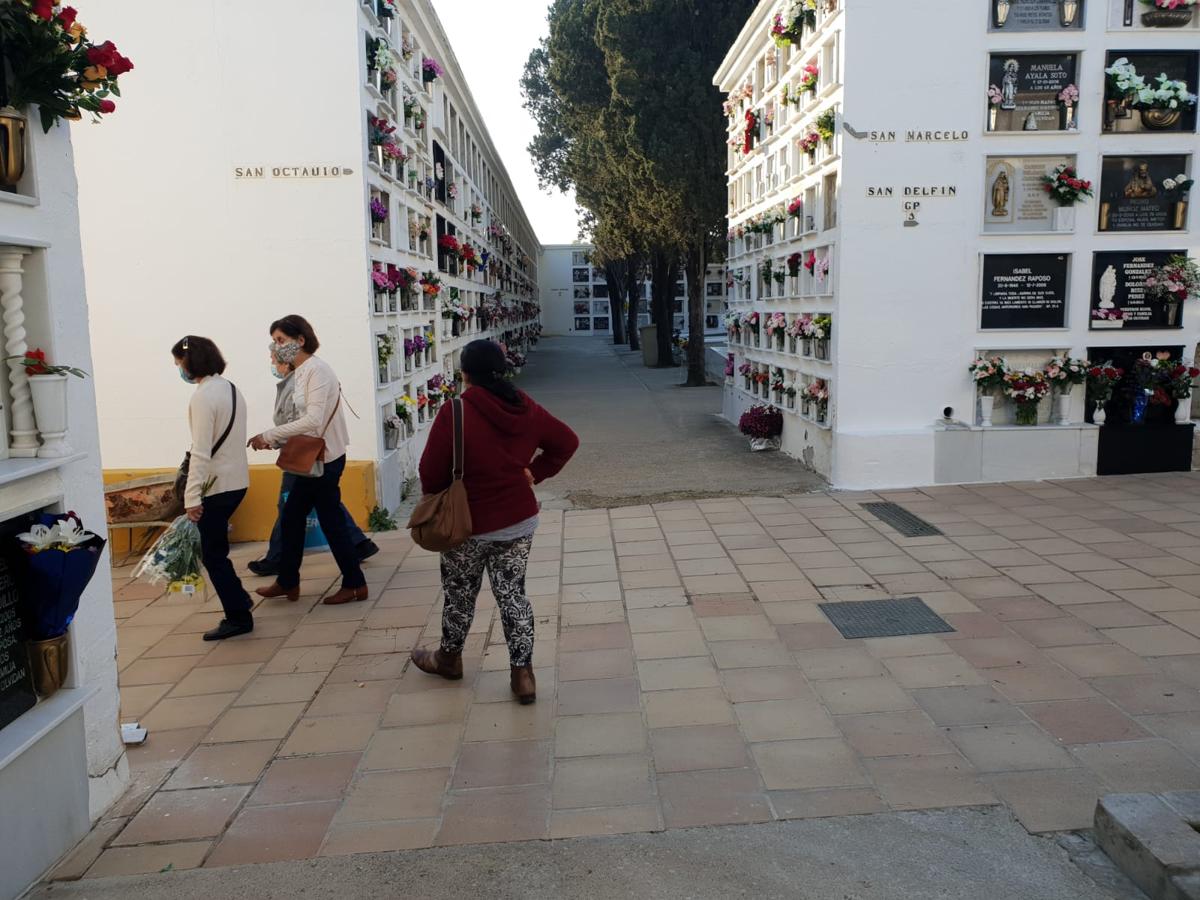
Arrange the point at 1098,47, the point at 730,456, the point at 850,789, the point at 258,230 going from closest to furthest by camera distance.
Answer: the point at 850,789
the point at 258,230
the point at 1098,47
the point at 730,456

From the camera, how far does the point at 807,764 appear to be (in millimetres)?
3484

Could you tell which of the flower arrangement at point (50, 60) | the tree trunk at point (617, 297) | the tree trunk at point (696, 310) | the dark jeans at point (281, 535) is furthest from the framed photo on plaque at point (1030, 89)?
the tree trunk at point (617, 297)

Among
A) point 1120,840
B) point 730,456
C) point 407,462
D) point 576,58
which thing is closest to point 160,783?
point 1120,840

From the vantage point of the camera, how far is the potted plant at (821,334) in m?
8.63

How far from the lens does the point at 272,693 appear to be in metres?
4.33

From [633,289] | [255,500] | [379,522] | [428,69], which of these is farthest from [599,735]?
[633,289]

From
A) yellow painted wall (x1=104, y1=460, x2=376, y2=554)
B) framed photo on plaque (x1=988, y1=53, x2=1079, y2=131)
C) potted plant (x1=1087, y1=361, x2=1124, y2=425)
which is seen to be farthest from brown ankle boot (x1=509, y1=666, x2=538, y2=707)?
framed photo on plaque (x1=988, y1=53, x2=1079, y2=131)

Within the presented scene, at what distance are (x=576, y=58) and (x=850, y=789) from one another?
1996cm

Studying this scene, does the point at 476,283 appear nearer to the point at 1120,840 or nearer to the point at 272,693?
the point at 272,693

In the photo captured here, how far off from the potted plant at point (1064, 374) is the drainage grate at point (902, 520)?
195 cm

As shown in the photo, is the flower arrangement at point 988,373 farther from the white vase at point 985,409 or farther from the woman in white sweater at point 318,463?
the woman in white sweater at point 318,463

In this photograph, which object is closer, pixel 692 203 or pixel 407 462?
pixel 407 462

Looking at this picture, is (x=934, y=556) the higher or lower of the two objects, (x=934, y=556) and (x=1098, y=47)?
the lower

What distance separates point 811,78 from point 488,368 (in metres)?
6.45
